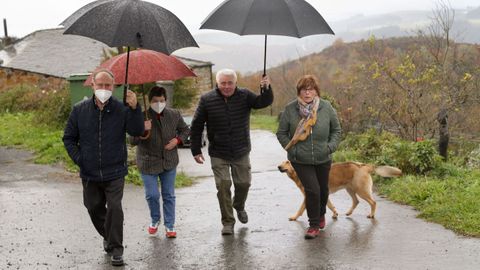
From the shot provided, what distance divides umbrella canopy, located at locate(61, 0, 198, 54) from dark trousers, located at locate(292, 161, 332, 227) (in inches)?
76.0

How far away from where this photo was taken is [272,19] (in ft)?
21.3

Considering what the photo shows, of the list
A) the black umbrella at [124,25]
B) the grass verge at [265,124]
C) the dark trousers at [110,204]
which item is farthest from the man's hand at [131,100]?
the grass verge at [265,124]

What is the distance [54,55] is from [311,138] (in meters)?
23.8

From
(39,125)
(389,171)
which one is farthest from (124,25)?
(39,125)

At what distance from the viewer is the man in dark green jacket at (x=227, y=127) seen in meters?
6.79

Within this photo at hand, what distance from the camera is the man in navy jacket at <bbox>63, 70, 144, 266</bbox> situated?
5.73 meters

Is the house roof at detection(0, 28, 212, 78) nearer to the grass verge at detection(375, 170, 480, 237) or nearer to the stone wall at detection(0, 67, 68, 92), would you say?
the stone wall at detection(0, 67, 68, 92)

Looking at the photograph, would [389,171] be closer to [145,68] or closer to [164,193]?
[164,193]

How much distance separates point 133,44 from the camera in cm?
586

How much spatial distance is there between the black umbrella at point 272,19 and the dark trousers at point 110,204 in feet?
6.49

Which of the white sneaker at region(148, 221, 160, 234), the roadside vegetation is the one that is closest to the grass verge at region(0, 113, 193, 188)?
the roadside vegetation

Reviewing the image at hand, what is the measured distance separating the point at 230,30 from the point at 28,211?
3784 millimetres

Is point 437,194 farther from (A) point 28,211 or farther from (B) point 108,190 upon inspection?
(A) point 28,211

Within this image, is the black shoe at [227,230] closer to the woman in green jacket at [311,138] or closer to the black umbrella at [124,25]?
the woman in green jacket at [311,138]
